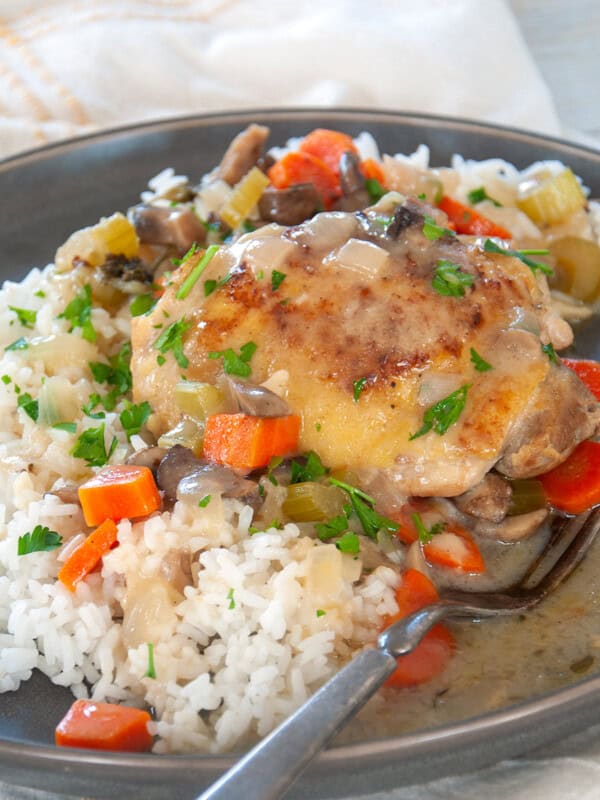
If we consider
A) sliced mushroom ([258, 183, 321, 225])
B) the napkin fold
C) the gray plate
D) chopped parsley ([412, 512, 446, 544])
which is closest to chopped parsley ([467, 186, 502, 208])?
the gray plate

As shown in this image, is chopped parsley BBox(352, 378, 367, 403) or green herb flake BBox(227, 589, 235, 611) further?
chopped parsley BBox(352, 378, 367, 403)

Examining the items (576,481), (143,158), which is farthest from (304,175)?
(576,481)

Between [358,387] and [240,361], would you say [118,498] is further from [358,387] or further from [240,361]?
[358,387]

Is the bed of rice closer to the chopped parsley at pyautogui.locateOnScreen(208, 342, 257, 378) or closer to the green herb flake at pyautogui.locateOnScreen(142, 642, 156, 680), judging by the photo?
the green herb flake at pyautogui.locateOnScreen(142, 642, 156, 680)

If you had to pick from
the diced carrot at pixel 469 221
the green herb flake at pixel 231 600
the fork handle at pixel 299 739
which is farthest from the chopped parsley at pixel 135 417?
the diced carrot at pixel 469 221

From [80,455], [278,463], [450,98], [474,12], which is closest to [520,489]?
[278,463]
